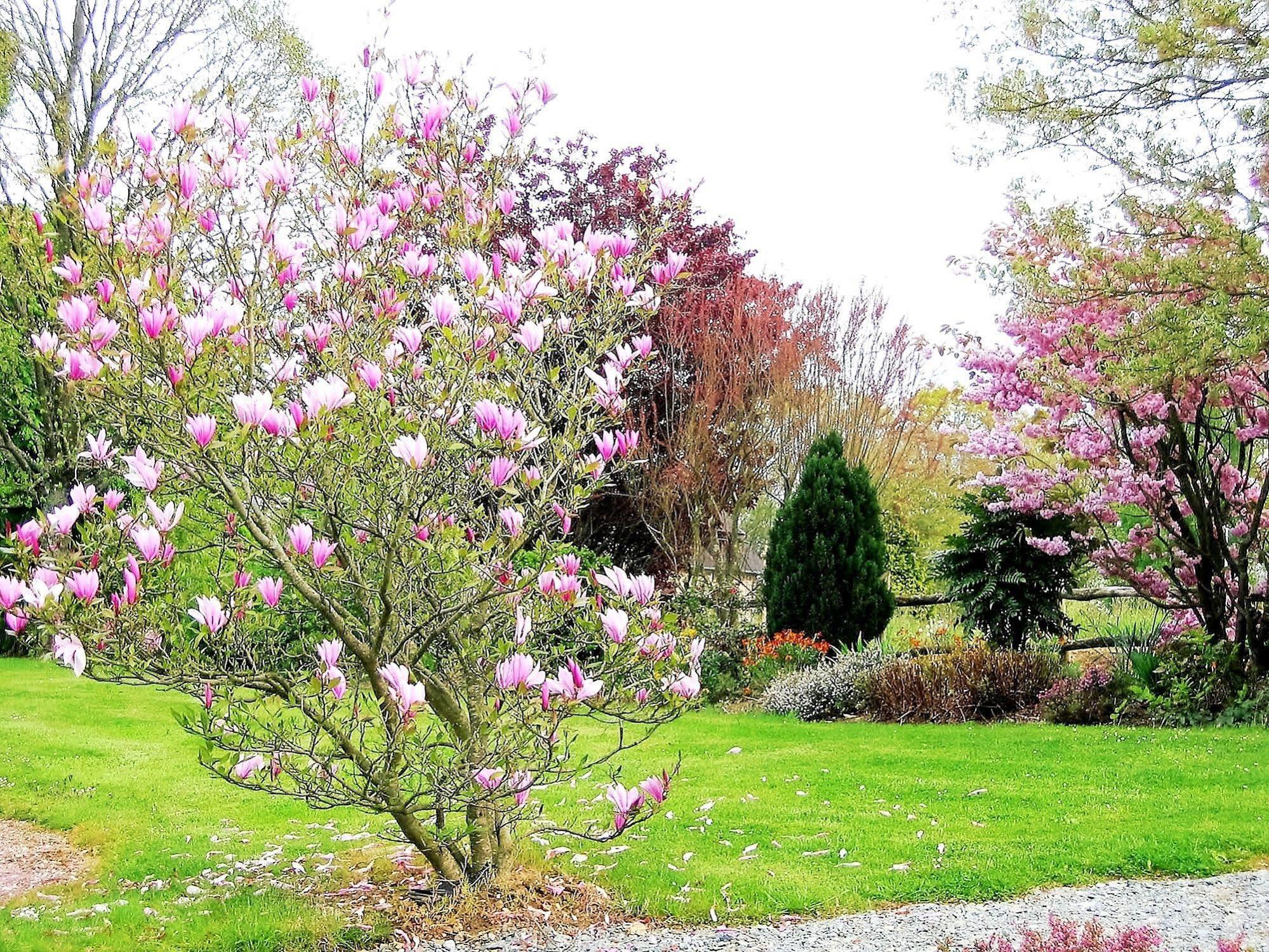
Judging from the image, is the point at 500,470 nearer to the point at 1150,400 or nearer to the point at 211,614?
the point at 211,614

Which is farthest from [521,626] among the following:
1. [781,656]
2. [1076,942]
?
[781,656]

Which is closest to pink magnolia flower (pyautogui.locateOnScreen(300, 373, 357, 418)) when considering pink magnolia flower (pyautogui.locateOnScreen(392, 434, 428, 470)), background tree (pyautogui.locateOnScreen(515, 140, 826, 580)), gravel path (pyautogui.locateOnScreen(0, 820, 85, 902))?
pink magnolia flower (pyautogui.locateOnScreen(392, 434, 428, 470))

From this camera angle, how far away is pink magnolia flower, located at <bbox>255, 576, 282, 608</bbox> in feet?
10.5

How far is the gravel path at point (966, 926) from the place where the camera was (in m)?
3.66

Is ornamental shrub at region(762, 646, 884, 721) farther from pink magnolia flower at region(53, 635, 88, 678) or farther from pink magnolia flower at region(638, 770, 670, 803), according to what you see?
pink magnolia flower at region(53, 635, 88, 678)

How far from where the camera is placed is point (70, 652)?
2924mm

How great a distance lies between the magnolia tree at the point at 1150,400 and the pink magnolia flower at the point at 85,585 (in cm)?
600

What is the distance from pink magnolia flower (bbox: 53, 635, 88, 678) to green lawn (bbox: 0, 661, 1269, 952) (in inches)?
54.1

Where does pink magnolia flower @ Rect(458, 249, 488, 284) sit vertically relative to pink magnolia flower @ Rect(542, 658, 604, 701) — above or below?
above

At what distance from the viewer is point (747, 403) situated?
13516 millimetres

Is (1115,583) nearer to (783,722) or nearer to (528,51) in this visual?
(783,722)

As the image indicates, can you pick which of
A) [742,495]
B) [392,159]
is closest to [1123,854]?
[392,159]

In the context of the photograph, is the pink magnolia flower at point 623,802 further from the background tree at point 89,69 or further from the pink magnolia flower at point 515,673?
the background tree at point 89,69

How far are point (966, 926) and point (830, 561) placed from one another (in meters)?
7.28
